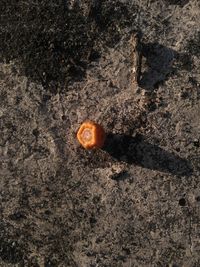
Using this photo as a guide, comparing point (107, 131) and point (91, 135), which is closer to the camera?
point (91, 135)

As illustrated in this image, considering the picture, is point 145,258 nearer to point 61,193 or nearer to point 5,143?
point 61,193

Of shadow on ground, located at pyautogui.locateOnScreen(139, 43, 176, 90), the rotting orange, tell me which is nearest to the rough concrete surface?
shadow on ground, located at pyautogui.locateOnScreen(139, 43, 176, 90)

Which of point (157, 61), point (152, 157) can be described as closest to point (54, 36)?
point (157, 61)

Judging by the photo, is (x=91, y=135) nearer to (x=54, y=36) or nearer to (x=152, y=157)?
(x=152, y=157)

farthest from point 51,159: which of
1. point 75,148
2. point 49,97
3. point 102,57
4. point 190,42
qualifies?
point 190,42

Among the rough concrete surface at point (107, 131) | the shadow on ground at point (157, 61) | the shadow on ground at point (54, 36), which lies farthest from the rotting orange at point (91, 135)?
the shadow on ground at point (157, 61)

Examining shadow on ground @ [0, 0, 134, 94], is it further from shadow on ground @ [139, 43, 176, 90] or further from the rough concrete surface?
shadow on ground @ [139, 43, 176, 90]

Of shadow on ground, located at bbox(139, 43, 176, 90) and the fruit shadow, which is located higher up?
shadow on ground, located at bbox(139, 43, 176, 90)

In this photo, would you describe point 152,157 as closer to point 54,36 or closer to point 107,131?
point 107,131

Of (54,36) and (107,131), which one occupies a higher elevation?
(54,36)
